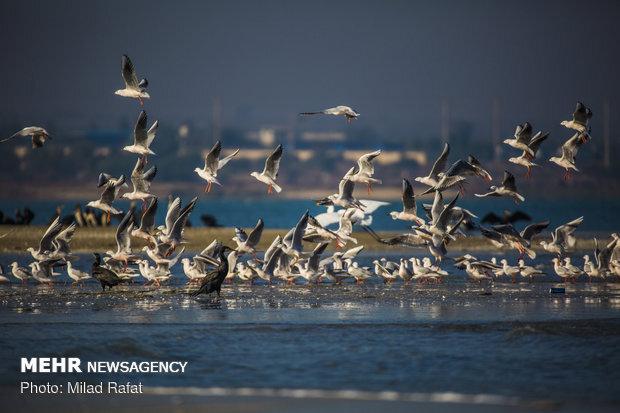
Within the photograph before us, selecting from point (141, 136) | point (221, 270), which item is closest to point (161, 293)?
point (221, 270)

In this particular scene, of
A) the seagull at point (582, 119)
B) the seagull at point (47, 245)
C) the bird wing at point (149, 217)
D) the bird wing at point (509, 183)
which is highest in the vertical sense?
the seagull at point (582, 119)

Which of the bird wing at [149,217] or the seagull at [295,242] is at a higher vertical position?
the bird wing at [149,217]

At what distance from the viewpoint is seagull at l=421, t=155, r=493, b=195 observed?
75.9 ft

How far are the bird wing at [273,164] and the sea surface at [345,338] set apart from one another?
2.26 metres

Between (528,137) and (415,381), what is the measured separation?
10.6 meters

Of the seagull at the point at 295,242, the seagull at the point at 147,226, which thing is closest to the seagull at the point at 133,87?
the seagull at the point at 147,226

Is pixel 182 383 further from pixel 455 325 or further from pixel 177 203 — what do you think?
pixel 177 203

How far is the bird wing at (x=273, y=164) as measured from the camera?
23739 mm

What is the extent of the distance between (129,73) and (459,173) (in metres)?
6.32

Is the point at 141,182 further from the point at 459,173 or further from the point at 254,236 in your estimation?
the point at 459,173

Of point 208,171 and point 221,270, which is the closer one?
point 221,270

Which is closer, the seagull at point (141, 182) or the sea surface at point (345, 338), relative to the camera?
the sea surface at point (345, 338)

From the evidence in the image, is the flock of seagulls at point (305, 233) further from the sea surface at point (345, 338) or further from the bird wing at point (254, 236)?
the sea surface at point (345, 338)

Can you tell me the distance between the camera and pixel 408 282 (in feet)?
86.5
